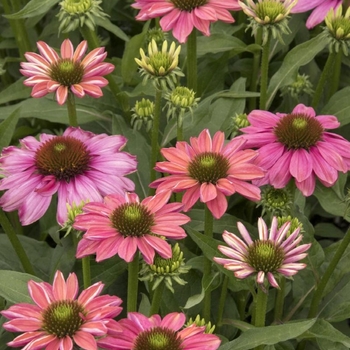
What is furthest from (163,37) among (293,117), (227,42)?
(293,117)

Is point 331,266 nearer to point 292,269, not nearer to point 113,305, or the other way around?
point 292,269

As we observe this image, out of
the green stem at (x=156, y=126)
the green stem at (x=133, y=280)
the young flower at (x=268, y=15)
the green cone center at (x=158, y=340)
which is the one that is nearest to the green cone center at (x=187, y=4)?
the young flower at (x=268, y=15)

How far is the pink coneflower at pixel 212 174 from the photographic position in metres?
0.95

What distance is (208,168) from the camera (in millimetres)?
964

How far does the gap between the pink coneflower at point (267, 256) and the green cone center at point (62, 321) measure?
187mm

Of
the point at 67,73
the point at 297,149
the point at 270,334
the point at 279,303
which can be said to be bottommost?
the point at 279,303

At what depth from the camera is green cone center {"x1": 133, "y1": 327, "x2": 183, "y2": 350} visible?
791 mm

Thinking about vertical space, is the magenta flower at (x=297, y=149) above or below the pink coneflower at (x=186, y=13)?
below

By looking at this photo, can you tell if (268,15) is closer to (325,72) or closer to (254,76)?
(325,72)

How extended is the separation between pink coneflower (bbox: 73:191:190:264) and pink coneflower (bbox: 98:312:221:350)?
75 millimetres

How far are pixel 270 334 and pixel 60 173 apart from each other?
0.41 meters

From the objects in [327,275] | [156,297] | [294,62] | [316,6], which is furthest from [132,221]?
[316,6]

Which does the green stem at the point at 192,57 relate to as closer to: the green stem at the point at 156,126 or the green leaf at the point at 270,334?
the green stem at the point at 156,126

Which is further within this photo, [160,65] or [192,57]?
[192,57]
